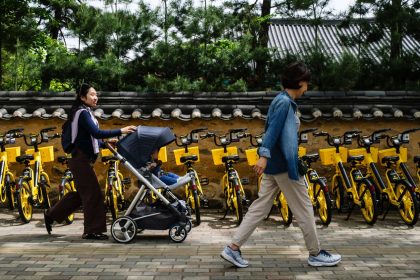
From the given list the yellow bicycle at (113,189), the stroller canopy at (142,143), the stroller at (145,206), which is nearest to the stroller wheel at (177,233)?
the stroller at (145,206)

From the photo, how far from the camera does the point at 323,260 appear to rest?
5238 millimetres

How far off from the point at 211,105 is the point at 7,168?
346 centimetres

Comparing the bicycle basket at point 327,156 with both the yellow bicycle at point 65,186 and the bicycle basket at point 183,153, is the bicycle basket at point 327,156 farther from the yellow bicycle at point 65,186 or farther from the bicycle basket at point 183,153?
the yellow bicycle at point 65,186

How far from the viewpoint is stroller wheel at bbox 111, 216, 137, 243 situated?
651cm

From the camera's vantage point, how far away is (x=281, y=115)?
5.14m

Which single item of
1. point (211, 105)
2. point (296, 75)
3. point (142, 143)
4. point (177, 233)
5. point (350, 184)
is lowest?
point (177, 233)

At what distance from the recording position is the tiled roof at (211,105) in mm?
9227

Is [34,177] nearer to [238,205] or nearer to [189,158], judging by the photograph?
[189,158]

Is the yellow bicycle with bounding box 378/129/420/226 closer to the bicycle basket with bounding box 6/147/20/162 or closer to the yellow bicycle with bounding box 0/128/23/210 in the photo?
the yellow bicycle with bounding box 0/128/23/210

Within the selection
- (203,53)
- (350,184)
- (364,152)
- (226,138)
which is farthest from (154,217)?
(203,53)

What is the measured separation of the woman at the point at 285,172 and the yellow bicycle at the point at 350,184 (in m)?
2.62

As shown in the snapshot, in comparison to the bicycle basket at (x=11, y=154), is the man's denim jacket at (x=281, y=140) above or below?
above

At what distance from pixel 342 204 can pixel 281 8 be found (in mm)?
6018

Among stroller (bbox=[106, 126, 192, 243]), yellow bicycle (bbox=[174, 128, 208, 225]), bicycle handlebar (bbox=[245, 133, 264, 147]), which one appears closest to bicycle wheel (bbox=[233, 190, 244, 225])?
yellow bicycle (bbox=[174, 128, 208, 225])
